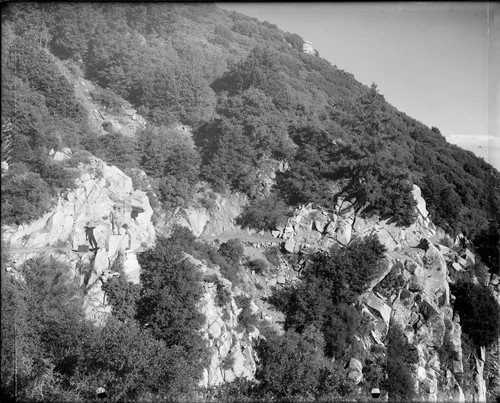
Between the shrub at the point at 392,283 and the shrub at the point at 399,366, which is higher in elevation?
the shrub at the point at 392,283

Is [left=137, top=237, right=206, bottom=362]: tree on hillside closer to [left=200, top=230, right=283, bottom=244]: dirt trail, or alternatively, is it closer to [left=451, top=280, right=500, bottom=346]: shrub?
[left=200, top=230, right=283, bottom=244]: dirt trail

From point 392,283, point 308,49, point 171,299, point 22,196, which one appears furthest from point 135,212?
point 308,49

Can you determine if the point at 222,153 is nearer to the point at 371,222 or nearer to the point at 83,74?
the point at 371,222

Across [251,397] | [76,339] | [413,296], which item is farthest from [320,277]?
[76,339]

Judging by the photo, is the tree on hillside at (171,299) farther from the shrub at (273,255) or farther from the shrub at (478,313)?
the shrub at (478,313)

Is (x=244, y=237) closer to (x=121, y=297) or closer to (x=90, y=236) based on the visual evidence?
(x=121, y=297)

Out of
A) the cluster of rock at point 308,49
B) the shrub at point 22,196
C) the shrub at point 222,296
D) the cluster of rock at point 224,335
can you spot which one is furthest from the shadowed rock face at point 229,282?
the cluster of rock at point 308,49

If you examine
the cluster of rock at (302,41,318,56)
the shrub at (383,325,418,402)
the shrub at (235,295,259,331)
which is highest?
the cluster of rock at (302,41,318,56)

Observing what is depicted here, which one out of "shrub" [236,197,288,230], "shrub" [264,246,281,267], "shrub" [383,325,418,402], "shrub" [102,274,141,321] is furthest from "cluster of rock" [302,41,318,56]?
"shrub" [102,274,141,321]

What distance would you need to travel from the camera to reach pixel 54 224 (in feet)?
53.3

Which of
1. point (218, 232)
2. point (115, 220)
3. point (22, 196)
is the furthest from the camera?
point (218, 232)

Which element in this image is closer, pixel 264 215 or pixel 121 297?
pixel 121 297

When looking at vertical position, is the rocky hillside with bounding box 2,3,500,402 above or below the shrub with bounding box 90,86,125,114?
below

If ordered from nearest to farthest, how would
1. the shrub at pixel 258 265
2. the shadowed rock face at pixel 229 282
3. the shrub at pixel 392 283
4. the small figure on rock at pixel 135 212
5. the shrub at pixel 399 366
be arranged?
the shadowed rock face at pixel 229 282 → the shrub at pixel 399 366 → the small figure on rock at pixel 135 212 → the shrub at pixel 392 283 → the shrub at pixel 258 265
